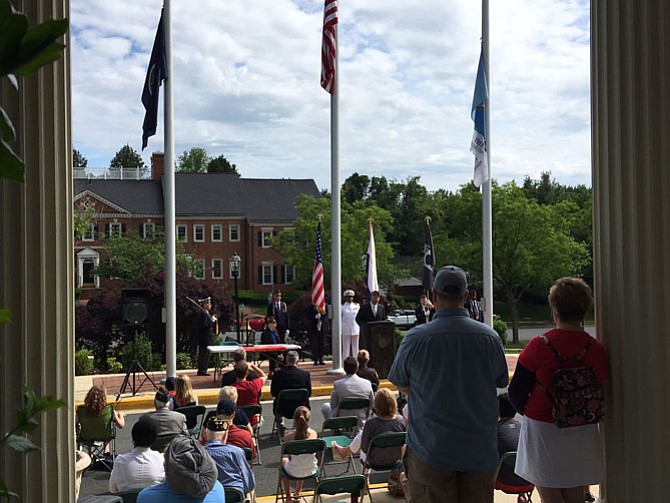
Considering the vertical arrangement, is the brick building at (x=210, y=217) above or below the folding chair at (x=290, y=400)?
above

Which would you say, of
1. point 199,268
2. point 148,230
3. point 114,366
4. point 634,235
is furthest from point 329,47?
point 148,230

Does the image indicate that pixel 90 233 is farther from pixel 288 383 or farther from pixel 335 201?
pixel 288 383

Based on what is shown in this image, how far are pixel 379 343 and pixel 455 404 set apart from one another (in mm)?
13741

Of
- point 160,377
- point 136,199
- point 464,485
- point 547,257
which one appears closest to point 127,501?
point 464,485

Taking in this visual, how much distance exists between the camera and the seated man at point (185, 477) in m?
5.68

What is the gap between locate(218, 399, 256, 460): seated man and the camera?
7941mm

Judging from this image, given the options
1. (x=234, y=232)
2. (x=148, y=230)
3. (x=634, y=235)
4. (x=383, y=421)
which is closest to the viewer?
(x=634, y=235)

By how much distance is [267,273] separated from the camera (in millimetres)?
70312

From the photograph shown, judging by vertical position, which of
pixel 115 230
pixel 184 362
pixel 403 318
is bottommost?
pixel 403 318

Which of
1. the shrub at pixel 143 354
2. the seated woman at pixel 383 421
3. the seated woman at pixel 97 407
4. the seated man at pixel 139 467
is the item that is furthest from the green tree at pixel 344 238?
the seated man at pixel 139 467

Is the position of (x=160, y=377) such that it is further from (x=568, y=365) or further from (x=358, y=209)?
(x=358, y=209)

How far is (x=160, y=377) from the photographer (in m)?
18.2

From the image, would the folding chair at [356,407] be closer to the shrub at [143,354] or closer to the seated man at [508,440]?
the seated man at [508,440]

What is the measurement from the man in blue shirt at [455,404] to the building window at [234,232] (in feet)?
219
